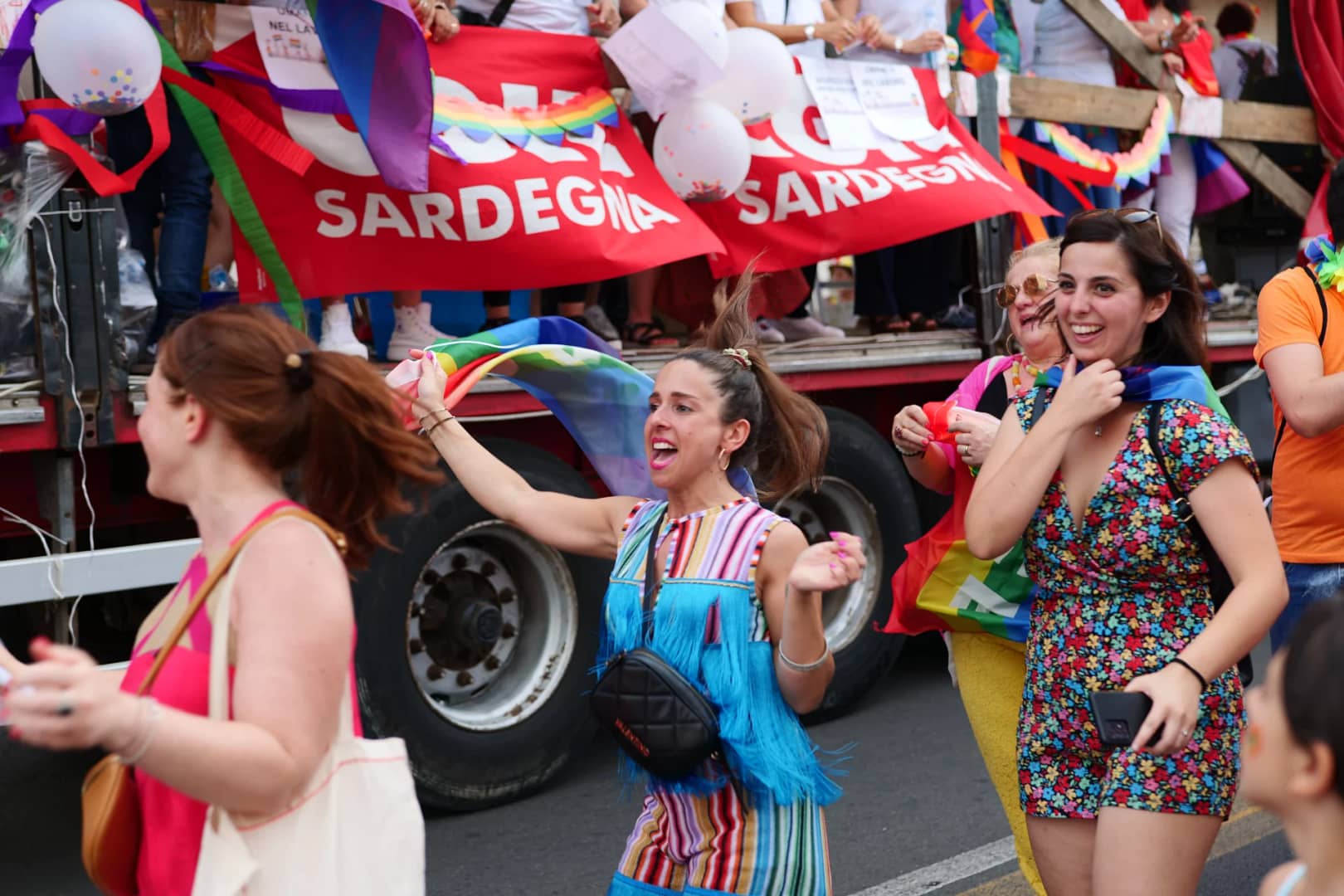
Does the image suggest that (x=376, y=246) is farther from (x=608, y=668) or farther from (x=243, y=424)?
(x=243, y=424)

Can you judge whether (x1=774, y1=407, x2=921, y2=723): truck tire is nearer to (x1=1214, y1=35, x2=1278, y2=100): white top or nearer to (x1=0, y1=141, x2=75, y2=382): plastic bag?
(x1=0, y1=141, x2=75, y2=382): plastic bag

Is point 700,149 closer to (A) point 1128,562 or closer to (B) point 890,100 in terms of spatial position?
(B) point 890,100

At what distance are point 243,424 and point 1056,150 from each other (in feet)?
19.3

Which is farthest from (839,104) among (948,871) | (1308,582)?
(1308,582)

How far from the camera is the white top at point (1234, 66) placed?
9.56 metres

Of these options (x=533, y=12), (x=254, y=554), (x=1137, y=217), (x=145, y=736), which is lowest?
(x=145, y=736)

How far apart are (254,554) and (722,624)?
44.3 inches

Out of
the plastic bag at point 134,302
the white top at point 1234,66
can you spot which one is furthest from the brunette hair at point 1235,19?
the plastic bag at point 134,302

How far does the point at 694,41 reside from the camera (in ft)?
18.4

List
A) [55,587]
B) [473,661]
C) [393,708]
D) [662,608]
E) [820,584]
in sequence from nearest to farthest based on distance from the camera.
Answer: [820,584], [662,608], [55,587], [393,708], [473,661]

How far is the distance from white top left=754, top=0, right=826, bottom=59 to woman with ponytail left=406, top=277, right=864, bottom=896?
3530 millimetres

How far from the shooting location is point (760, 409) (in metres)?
3.30

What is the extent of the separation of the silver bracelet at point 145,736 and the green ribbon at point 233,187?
3.23m

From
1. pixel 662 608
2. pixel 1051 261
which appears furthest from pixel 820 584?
pixel 1051 261
